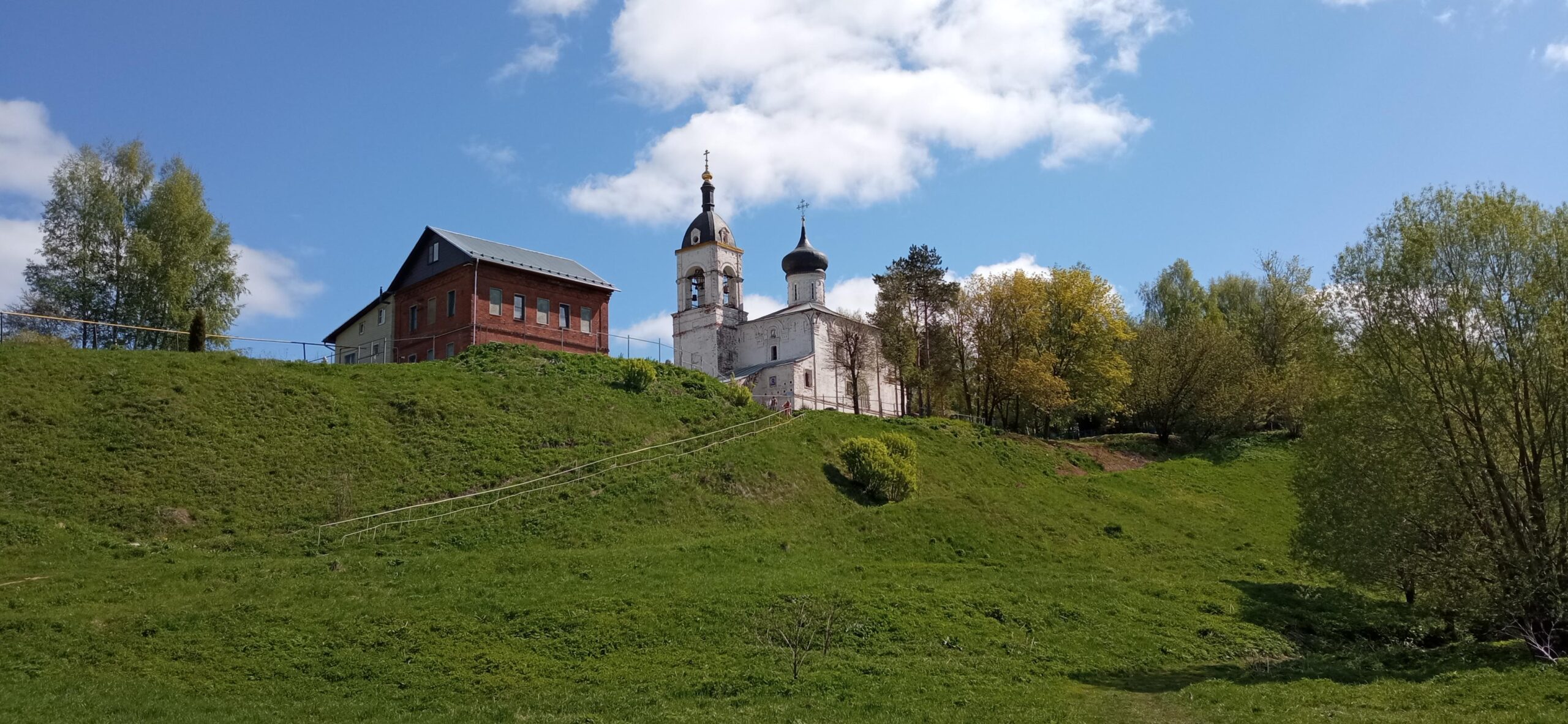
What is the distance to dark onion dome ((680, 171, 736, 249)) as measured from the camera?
6819 centimetres

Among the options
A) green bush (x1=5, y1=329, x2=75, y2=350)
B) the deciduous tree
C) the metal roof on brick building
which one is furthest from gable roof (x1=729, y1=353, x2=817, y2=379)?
the deciduous tree

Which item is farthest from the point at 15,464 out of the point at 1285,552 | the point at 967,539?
the point at 1285,552

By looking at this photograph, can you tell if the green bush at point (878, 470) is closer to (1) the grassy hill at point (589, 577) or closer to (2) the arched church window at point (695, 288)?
(1) the grassy hill at point (589, 577)

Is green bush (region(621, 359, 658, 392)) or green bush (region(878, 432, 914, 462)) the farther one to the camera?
green bush (region(621, 359, 658, 392))

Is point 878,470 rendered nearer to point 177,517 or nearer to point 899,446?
point 899,446

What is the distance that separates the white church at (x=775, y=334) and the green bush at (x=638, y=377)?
17900 millimetres

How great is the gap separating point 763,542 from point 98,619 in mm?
14527

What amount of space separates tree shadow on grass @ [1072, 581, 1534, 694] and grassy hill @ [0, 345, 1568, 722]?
132 millimetres

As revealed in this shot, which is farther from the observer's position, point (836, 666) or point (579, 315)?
point (579, 315)

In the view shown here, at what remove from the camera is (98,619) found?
1841 cm

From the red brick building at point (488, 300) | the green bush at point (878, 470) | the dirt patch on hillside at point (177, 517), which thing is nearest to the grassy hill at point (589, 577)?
the dirt patch on hillside at point (177, 517)

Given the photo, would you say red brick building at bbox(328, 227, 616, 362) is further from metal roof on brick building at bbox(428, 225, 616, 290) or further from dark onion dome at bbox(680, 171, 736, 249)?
dark onion dome at bbox(680, 171, 736, 249)

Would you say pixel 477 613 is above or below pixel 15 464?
below

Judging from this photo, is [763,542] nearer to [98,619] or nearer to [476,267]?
[98,619]
